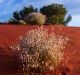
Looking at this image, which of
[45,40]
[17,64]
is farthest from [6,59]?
[45,40]

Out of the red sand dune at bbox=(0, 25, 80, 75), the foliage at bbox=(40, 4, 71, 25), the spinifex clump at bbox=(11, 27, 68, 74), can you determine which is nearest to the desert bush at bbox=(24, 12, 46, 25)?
the foliage at bbox=(40, 4, 71, 25)

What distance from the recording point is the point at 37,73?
1803 centimetres

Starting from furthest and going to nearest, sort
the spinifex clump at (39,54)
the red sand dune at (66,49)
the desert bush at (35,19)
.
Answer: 1. the desert bush at (35,19)
2. the red sand dune at (66,49)
3. the spinifex clump at (39,54)

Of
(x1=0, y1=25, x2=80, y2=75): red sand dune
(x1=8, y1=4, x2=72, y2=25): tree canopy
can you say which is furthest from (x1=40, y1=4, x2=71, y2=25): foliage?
(x1=0, y1=25, x2=80, y2=75): red sand dune

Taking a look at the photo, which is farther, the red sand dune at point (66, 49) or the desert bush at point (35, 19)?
the desert bush at point (35, 19)

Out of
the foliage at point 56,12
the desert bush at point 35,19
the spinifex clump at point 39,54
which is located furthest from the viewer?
the foliage at point 56,12

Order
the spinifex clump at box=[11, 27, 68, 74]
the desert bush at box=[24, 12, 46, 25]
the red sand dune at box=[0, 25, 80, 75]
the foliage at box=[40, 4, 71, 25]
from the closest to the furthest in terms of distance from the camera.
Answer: the spinifex clump at box=[11, 27, 68, 74]
the red sand dune at box=[0, 25, 80, 75]
the desert bush at box=[24, 12, 46, 25]
the foliage at box=[40, 4, 71, 25]

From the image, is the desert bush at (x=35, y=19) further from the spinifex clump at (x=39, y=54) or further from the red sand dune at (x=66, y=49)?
the spinifex clump at (x=39, y=54)

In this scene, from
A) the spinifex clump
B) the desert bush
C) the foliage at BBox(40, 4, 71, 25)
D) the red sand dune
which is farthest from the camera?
the foliage at BBox(40, 4, 71, 25)

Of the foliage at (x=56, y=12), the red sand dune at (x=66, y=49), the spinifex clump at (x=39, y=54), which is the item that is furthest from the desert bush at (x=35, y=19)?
the spinifex clump at (x=39, y=54)

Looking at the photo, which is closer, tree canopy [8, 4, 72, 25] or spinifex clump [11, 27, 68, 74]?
spinifex clump [11, 27, 68, 74]

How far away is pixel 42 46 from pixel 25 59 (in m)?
0.83

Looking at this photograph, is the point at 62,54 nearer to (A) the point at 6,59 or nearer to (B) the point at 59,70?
(B) the point at 59,70

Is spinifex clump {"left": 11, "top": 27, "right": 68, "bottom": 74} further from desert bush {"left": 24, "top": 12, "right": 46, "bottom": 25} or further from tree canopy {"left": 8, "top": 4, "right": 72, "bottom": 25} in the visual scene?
tree canopy {"left": 8, "top": 4, "right": 72, "bottom": 25}
